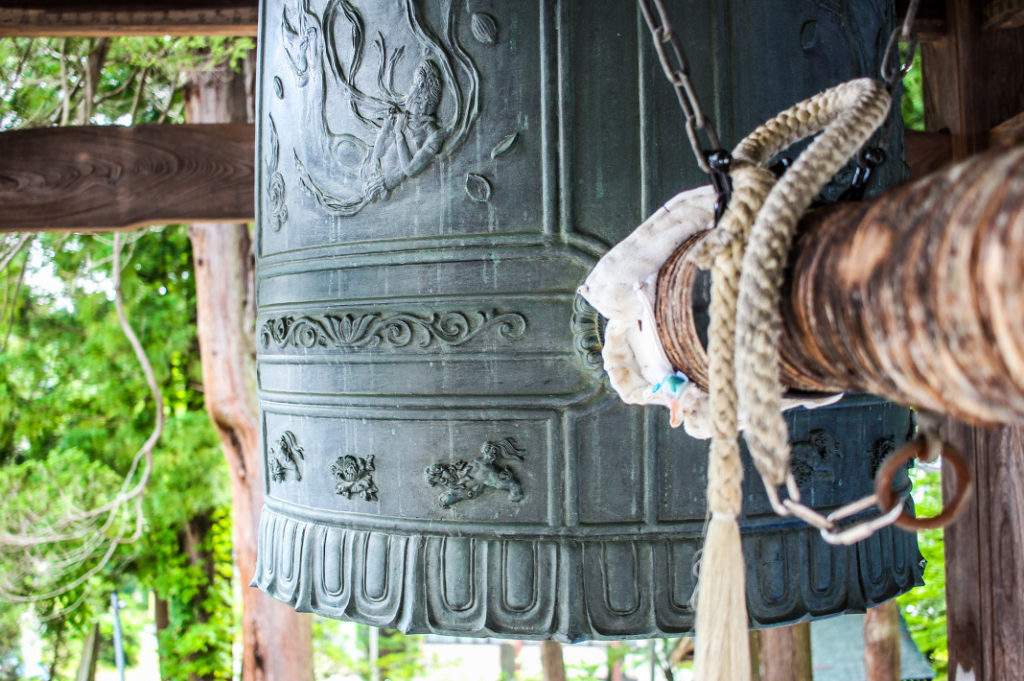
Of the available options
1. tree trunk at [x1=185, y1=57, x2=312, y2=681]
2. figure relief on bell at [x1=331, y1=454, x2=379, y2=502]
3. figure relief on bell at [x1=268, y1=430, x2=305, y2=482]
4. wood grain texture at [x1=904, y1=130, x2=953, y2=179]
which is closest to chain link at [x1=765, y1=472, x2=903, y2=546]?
figure relief on bell at [x1=331, y1=454, x2=379, y2=502]

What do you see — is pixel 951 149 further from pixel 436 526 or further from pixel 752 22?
pixel 436 526

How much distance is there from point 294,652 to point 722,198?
4027 mm

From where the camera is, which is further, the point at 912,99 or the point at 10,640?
the point at 10,640

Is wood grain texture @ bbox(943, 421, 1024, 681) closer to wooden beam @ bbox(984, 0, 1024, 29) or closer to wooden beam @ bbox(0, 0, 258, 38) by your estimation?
wooden beam @ bbox(984, 0, 1024, 29)

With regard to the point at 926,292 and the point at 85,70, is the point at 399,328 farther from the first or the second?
the point at 85,70

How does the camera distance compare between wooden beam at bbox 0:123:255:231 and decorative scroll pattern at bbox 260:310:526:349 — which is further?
wooden beam at bbox 0:123:255:231

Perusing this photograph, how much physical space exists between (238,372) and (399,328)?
316 centimetres

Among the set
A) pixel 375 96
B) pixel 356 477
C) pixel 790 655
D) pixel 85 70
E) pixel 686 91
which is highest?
pixel 85 70

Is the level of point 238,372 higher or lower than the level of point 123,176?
lower

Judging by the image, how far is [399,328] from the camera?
1233 millimetres

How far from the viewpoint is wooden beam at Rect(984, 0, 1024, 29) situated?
2254mm

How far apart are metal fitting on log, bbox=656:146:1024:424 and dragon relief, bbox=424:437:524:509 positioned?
582mm

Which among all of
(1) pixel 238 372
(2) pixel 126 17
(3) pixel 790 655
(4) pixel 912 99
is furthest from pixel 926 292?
(4) pixel 912 99

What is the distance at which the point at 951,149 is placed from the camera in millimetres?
2488
